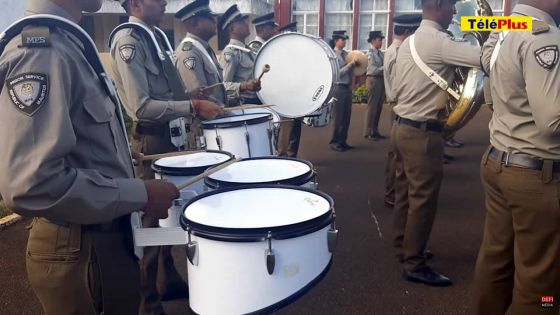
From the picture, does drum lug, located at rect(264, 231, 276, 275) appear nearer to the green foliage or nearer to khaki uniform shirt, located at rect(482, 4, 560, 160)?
khaki uniform shirt, located at rect(482, 4, 560, 160)

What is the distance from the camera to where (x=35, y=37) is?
141 centimetres

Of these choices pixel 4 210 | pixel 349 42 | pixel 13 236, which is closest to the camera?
pixel 13 236

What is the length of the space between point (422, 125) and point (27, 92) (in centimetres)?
268

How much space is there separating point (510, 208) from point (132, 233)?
180 centimetres

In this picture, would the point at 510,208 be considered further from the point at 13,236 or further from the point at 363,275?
the point at 13,236

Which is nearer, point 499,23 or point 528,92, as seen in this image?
point 528,92

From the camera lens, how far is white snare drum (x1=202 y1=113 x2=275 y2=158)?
132 inches

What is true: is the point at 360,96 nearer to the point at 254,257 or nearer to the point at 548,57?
the point at 548,57

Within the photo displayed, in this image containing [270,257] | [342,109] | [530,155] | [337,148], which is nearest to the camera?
[270,257]

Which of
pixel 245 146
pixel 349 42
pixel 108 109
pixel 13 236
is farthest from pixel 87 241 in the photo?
pixel 349 42

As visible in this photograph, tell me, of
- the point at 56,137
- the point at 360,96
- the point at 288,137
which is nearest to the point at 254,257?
the point at 56,137

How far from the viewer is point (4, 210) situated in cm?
478

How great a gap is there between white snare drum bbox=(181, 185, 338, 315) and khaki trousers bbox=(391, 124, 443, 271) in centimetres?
167

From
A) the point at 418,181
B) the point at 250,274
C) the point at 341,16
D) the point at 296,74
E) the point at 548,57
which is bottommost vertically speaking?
the point at 418,181
